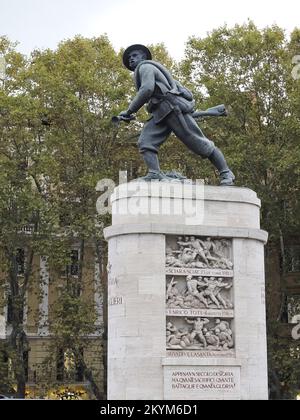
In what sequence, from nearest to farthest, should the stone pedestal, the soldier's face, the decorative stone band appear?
1. the stone pedestal
2. the decorative stone band
3. the soldier's face

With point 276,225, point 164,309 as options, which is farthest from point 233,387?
point 276,225

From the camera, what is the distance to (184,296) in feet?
56.0

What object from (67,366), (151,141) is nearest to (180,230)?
(151,141)

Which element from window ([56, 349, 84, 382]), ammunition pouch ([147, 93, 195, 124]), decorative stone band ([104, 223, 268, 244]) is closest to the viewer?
decorative stone band ([104, 223, 268, 244])

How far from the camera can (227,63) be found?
34.3 metres

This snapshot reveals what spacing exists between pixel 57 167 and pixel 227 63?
834cm

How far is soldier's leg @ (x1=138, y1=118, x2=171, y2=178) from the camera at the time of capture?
1856cm

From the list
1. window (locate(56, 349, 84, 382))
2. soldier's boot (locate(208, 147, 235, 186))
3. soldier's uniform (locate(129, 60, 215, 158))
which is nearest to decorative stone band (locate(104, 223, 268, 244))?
soldier's boot (locate(208, 147, 235, 186))

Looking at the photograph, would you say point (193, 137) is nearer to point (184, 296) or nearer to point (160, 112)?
point (160, 112)

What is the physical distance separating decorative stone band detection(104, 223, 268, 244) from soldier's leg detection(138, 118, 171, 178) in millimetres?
1877

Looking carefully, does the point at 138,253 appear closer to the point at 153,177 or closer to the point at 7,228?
the point at 153,177

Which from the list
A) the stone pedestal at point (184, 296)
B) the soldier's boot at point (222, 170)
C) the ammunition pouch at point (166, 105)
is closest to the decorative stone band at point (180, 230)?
the stone pedestal at point (184, 296)

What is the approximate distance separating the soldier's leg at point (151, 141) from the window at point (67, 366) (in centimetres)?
1542

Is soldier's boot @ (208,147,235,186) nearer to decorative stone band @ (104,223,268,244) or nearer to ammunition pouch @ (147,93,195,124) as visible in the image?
ammunition pouch @ (147,93,195,124)
